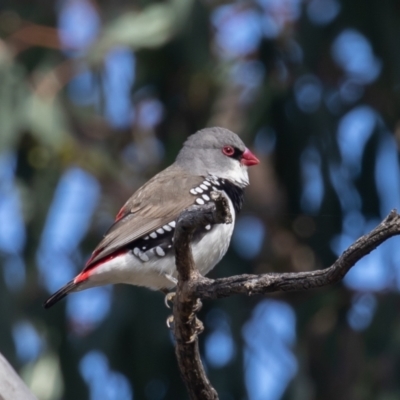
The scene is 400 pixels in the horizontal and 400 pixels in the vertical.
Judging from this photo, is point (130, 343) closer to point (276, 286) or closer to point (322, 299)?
point (322, 299)

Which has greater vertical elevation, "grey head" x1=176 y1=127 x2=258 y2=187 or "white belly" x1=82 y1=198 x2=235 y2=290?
"grey head" x1=176 y1=127 x2=258 y2=187

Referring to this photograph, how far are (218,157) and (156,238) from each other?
2.56 ft

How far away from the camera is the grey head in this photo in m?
4.99

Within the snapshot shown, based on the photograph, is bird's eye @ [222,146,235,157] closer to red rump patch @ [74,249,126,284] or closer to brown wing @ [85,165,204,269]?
brown wing @ [85,165,204,269]

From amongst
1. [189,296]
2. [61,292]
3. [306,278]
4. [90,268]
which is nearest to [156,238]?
[90,268]

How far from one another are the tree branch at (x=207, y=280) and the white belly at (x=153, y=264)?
732 millimetres

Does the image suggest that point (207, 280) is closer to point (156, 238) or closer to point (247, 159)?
point (156, 238)

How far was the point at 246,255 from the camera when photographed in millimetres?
7438

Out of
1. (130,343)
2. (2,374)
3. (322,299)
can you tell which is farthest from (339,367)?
(2,374)

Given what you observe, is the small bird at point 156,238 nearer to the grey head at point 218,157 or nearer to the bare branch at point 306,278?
the grey head at point 218,157

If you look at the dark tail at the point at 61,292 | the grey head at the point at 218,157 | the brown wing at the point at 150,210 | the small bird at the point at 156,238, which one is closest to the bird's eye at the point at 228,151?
the grey head at the point at 218,157

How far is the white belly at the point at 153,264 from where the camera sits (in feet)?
14.3

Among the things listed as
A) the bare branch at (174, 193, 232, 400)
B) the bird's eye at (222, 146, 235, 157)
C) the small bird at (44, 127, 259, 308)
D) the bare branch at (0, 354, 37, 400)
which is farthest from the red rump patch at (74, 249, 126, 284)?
the bird's eye at (222, 146, 235, 157)

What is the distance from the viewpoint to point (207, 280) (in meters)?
3.29
